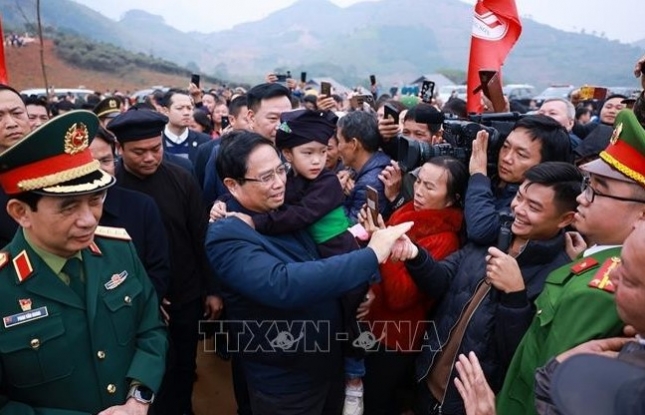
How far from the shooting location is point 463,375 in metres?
1.62

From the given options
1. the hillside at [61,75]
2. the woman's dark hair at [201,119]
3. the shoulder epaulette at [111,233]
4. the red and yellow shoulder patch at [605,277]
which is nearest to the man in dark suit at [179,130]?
the woman's dark hair at [201,119]

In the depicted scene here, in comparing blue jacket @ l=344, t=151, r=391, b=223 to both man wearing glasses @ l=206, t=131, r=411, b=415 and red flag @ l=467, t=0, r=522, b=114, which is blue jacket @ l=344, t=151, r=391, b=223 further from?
red flag @ l=467, t=0, r=522, b=114

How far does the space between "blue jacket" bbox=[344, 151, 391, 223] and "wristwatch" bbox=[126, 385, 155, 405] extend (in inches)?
57.0

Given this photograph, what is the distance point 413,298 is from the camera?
7.57 ft

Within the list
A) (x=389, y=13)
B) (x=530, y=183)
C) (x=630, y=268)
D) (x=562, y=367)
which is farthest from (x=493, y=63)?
(x=389, y=13)

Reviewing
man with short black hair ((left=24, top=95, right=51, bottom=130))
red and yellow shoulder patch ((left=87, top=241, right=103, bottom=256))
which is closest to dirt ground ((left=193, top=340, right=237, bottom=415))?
red and yellow shoulder patch ((left=87, top=241, right=103, bottom=256))

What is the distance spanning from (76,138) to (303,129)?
3.14 feet

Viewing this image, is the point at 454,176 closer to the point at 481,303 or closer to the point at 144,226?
the point at 481,303

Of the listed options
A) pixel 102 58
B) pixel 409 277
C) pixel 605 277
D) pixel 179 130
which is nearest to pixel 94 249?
pixel 409 277

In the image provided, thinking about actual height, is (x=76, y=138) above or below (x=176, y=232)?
above

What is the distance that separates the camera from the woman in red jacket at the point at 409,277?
2287mm

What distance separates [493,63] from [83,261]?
3.31m

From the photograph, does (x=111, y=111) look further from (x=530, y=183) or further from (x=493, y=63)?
(x=530, y=183)

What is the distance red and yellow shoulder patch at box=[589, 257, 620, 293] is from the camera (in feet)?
4.60
